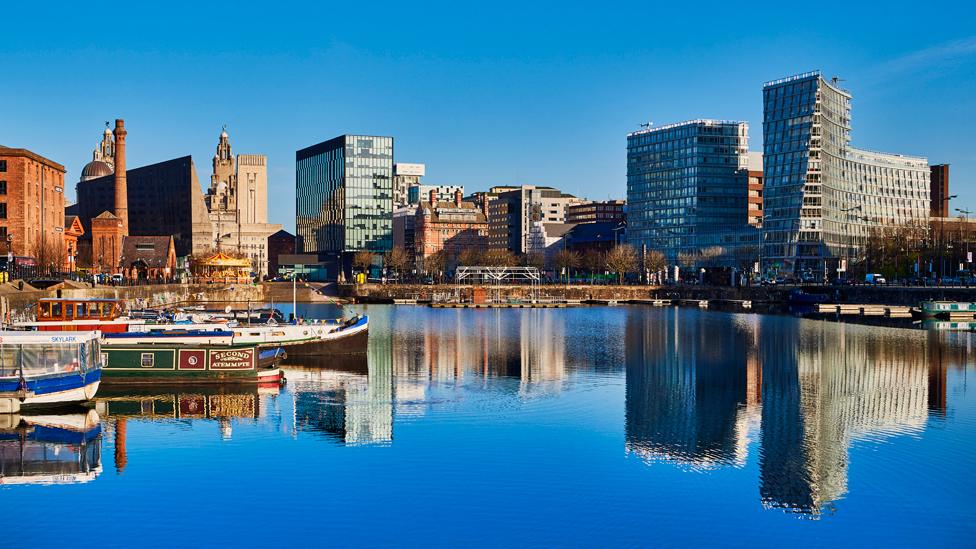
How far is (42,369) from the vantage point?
151 ft

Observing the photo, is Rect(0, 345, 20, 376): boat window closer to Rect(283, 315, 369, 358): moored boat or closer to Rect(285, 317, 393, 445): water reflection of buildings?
Rect(285, 317, 393, 445): water reflection of buildings

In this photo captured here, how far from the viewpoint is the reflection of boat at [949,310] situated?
121m

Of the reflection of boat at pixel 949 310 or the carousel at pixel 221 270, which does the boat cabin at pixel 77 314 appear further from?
the carousel at pixel 221 270

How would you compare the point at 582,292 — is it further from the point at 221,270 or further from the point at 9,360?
the point at 9,360

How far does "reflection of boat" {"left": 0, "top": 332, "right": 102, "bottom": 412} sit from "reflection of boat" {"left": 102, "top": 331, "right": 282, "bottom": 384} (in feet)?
25.7

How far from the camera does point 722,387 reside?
59531 mm

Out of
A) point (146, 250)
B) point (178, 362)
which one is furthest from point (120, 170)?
point (178, 362)

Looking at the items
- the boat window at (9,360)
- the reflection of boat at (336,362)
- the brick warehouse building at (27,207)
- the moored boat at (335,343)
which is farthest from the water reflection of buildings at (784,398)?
the brick warehouse building at (27,207)

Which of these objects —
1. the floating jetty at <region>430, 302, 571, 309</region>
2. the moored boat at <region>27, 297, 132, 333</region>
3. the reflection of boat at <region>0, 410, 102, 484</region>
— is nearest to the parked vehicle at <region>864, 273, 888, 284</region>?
the floating jetty at <region>430, 302, 571, 309</region>

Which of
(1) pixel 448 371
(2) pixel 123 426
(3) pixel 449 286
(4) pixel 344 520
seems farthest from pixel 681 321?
(4) pixel 344 520

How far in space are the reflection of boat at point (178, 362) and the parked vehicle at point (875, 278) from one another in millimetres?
137843

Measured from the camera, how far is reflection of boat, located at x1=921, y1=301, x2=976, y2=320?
121 m

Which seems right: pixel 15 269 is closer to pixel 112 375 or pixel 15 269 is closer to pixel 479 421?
pixel 112 375

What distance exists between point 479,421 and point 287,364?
2496 cm
